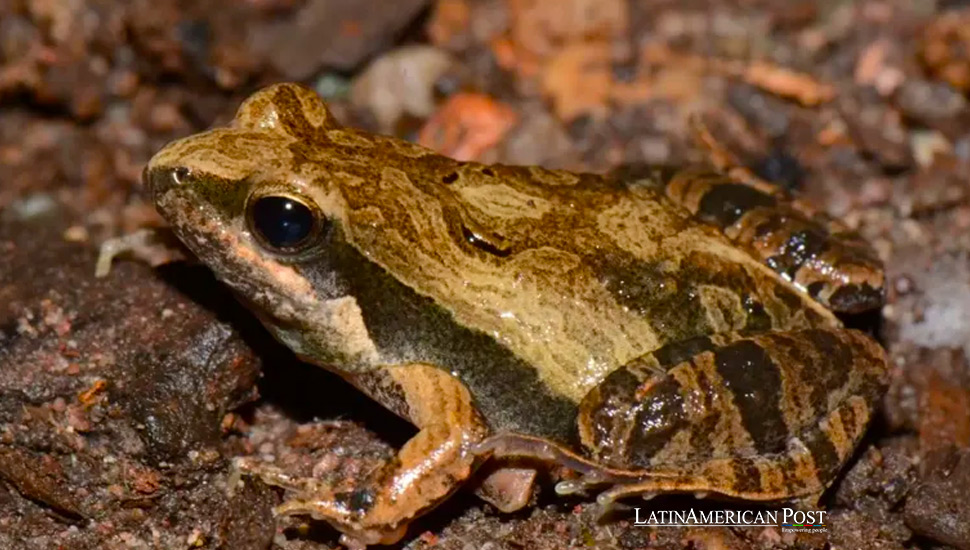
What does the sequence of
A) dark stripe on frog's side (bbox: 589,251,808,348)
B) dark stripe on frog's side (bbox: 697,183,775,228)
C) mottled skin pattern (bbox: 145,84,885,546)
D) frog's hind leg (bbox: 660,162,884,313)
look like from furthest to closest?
dark stripe on frog's side (bbox: 697,183,775,228)
frog's hind leg (bbox: 660,162,884,313)
dark stripe on frog's side (bbox: 589,251,808,348)
mottled skin pattern (bbox: 145,84,885,546)

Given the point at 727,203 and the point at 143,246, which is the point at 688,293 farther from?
the point at 143,246

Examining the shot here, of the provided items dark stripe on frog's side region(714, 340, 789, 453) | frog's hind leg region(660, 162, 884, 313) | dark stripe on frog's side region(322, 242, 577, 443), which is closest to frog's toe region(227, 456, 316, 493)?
dark stripe on frog's side region(322, 242, 577, 443)

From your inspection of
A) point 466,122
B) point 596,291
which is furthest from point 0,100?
point 596,291

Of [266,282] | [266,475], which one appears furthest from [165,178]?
[266,475]

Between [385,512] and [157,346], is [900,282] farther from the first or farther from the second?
[157,346]

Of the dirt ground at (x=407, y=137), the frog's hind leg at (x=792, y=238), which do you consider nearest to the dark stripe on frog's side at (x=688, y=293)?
the frog's hind leg at (x=792, y=238)

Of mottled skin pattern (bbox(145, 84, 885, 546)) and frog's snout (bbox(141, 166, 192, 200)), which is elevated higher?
frog's snout (bbox(141, 166, 192, 200))

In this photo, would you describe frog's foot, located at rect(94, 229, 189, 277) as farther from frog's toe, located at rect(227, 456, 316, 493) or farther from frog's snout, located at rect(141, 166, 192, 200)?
frog's toe, located at rect(227, 456, 316, 493)
